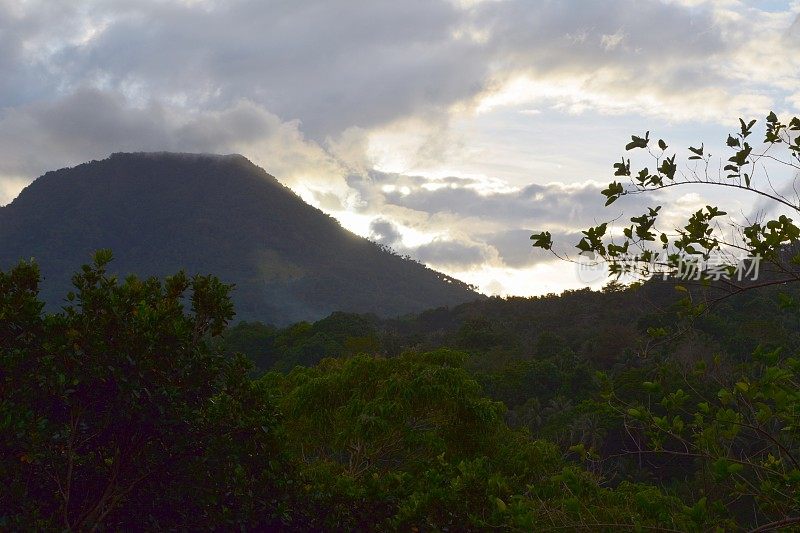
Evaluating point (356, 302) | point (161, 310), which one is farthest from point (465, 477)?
point (356, 302)

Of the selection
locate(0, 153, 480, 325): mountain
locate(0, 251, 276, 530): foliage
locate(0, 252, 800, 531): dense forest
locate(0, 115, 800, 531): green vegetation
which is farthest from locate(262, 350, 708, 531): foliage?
locate(0, 153, 480, 325): mountain

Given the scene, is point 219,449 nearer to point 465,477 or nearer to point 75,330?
point 75,330

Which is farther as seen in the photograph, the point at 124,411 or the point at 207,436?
the point at 207,436

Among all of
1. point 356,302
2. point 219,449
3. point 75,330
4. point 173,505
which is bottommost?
point 173,505

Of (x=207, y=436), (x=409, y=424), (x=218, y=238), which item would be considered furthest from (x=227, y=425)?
(x=218, y=238)

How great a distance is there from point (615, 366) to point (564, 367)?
8.53 feet

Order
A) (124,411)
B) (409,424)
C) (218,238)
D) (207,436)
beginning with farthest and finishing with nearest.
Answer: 1. (218,238)
2. (409,424)
3. (207,436)
4. (124,411)

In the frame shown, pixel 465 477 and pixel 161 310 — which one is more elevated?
pixel 161 310

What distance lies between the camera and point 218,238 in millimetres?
159250

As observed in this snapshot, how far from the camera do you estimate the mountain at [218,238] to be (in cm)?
14275

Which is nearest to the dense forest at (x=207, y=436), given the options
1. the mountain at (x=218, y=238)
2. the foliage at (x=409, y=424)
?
the foliage at (x=409, y=424)

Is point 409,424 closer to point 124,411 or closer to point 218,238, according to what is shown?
point 124,411

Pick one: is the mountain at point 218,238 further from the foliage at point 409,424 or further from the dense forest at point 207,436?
the dense forest at point 207,436

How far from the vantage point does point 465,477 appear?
715cm
